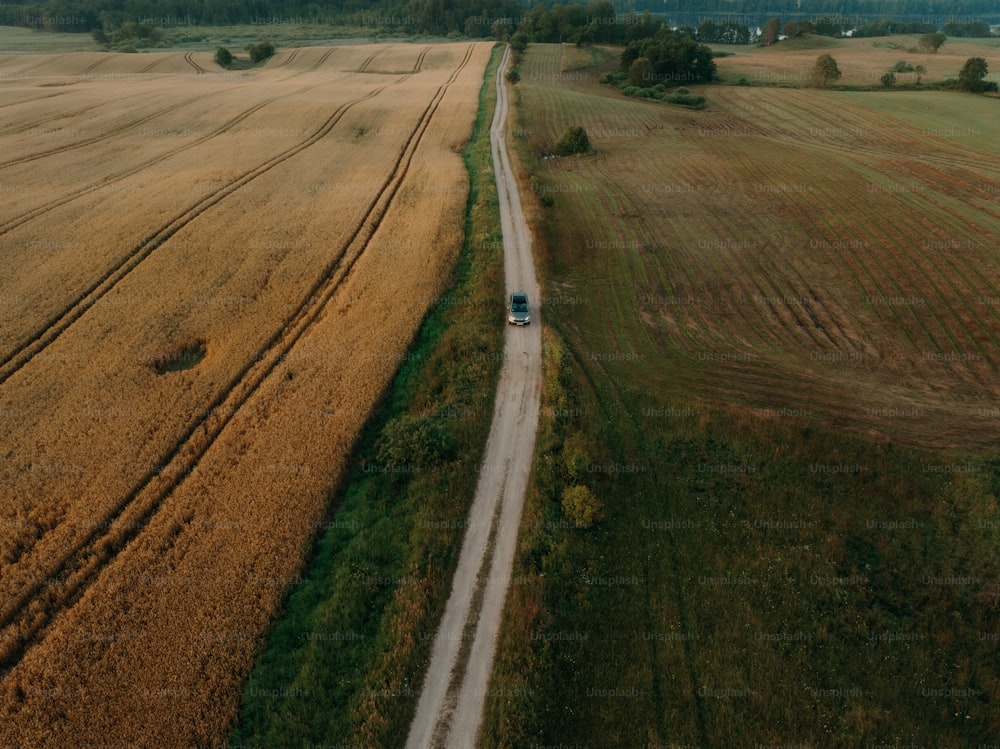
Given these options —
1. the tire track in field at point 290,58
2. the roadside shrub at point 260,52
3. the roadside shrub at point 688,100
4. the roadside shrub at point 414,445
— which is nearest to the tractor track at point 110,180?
the roadside shrub at point 414,445

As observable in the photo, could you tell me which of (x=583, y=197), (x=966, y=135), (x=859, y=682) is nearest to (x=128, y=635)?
(x=859, y=682)

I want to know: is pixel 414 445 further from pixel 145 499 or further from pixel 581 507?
pixel 145 499

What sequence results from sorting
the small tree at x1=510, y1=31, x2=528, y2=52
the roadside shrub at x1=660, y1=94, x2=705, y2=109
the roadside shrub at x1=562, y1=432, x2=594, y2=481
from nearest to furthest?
the roadside shrub at x1=562, y1=432, x2=594, y2=481
the roadside shrub at x1=660, y1=94, x2=705, y2=109
the small tree at x1=510, y1=31, x2=528, y2=52

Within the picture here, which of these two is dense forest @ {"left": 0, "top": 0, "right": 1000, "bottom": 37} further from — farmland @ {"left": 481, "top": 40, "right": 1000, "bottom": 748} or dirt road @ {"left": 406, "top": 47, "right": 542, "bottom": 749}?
dirt road @ {"left": 406, "top": 47, "right": 542, "bottom": 749}

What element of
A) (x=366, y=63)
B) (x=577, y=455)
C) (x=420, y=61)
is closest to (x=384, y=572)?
(x=577, y=455)

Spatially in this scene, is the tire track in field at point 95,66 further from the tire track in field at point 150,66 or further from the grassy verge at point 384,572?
the grassy verge at point 384,572

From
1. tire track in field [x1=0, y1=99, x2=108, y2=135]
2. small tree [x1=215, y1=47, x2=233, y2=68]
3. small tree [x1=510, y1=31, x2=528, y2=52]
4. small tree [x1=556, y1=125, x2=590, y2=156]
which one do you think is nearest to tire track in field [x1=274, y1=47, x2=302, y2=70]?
small tree [x1=215, y1=47, x2=233, y2=68]
